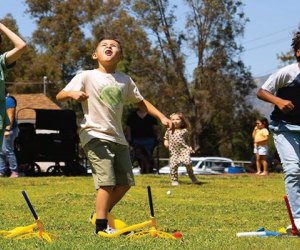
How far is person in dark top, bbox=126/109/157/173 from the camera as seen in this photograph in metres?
18.7

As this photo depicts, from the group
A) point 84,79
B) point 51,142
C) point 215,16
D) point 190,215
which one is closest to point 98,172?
point 84,79

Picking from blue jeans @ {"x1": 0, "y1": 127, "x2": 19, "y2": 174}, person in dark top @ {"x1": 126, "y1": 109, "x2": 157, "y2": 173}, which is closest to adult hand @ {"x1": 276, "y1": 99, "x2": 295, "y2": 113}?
blue jeans @ {"x1": 0, "y1": 127, "x2": 19, "y2": 174}

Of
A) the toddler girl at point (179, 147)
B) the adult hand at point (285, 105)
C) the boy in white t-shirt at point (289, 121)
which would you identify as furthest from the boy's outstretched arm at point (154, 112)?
the toddler girl at point (179, 147)

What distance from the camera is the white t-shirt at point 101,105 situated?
755 centimetres

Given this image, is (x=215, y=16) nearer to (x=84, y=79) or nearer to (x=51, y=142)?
(x=51, y=142)

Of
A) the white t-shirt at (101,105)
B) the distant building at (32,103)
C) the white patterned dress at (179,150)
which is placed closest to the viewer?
the white t-shirt at (101,105)

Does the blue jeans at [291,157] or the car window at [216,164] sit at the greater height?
the blue jeans at [291,157]

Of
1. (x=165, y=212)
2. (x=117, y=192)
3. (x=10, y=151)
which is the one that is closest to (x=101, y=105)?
(x=117, y=192)

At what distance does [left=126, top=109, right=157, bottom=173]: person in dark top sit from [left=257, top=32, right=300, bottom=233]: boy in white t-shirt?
11089 millimetres

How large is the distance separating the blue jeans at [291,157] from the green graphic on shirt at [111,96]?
1440 mm

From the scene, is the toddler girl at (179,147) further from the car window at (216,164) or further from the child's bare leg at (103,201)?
the car window at (216,164)

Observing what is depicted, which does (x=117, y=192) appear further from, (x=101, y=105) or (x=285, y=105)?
(x=285, y=105)

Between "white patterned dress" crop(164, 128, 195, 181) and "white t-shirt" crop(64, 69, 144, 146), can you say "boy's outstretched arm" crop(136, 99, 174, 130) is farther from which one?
"white patterned dress" crop(164, 128, 195, 181)

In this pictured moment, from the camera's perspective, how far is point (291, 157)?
741 centimetres
